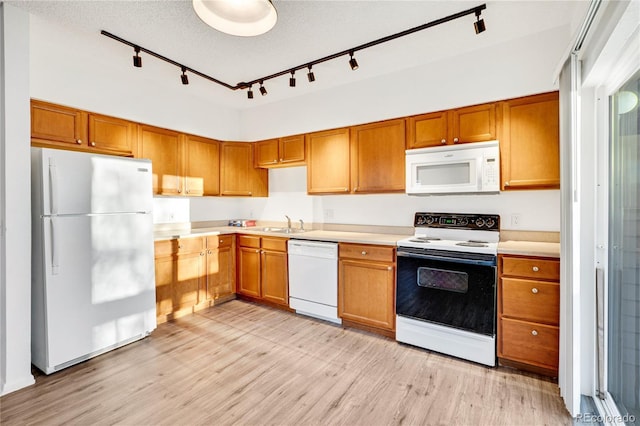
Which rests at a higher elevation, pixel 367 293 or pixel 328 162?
pixel 328 162

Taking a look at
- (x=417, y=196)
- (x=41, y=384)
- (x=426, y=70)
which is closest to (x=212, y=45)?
(x=426, y=70)

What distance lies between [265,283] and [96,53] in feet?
9.49

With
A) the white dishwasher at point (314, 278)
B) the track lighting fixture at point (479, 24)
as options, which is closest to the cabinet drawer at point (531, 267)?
the white dishwasher at point (314, 278)

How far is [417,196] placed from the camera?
324cm

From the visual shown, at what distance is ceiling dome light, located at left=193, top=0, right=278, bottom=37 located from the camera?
1714mm

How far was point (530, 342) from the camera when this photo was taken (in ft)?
7.37

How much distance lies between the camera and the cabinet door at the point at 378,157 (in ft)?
10.2

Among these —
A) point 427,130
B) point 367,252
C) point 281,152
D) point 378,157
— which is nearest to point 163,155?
point 281,152

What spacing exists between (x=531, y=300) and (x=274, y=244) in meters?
2.53

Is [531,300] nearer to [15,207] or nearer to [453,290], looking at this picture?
[453,290]

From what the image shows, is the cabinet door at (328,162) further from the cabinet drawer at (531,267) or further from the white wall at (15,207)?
the white wall at (15,207)

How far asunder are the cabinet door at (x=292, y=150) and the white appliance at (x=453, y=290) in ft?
5.71

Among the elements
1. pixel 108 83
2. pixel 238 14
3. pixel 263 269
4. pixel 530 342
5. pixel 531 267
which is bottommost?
pixel 530 342

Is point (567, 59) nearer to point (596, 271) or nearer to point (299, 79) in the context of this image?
point (596, 271)
